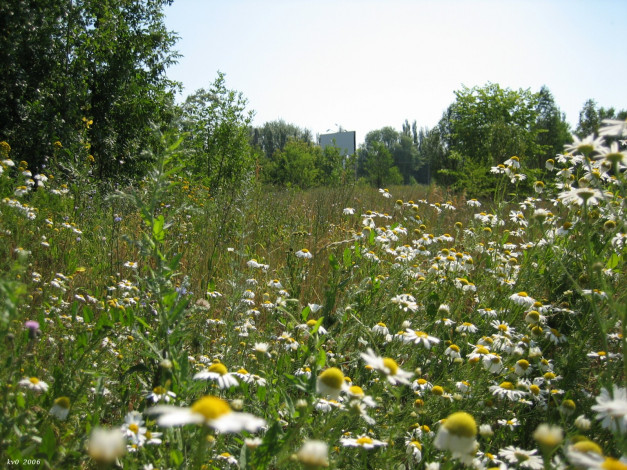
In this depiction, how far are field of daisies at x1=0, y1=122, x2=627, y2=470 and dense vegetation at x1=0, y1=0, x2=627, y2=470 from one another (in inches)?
0.6

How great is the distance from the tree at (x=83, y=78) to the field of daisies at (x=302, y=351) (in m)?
3.34

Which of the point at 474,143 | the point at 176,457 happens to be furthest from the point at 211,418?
the point at 474,143

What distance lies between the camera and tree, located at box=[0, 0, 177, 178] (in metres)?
7.26

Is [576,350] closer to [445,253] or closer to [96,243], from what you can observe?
[445,253]

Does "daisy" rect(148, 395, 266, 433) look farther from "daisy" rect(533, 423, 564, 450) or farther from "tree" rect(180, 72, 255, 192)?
"tree" rect(180, 72, 255, 192)

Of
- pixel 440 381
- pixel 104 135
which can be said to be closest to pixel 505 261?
pixel 440 381

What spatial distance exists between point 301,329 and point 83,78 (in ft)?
27.7

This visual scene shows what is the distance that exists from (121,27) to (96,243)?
817 cm

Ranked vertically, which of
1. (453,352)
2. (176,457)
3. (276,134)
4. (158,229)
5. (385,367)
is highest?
(276,134)

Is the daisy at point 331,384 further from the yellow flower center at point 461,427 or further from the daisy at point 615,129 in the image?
the daisy at point 615,129

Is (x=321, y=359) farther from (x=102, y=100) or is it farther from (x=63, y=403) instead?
(x=102, y=100)

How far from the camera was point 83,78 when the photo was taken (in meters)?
8.43

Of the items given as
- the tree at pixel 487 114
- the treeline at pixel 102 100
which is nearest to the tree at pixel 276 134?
the tree at pixel 487 114

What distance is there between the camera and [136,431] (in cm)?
123
